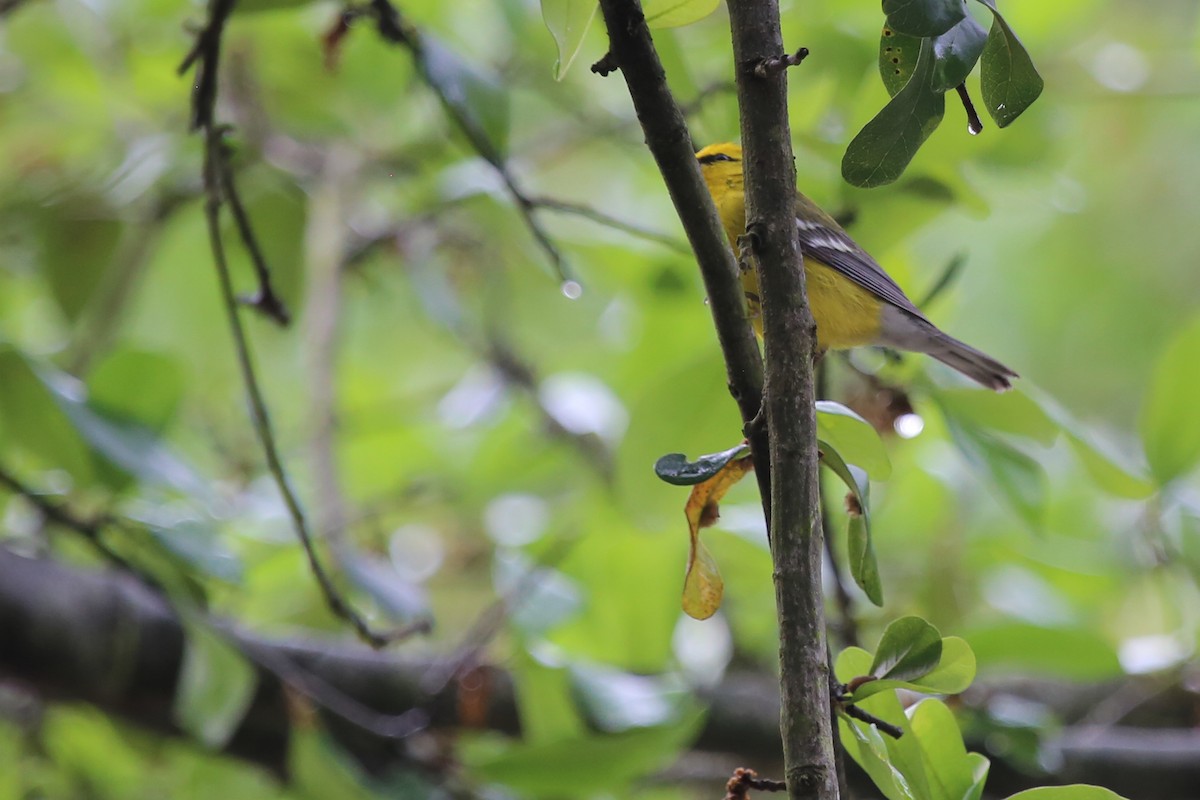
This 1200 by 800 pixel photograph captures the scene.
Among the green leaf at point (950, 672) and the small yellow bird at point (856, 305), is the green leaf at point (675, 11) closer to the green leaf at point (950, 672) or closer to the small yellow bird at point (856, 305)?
the green leaf at point (950, 672)

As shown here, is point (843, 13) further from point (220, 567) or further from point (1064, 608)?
point (220, 567)

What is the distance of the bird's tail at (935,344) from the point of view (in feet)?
7.43

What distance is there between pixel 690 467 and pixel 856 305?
141cm

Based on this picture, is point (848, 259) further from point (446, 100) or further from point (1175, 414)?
point (446, 100)

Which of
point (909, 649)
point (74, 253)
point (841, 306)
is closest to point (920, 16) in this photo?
point (909, 649)

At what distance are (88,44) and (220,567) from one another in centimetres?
200

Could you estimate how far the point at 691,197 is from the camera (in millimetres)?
964

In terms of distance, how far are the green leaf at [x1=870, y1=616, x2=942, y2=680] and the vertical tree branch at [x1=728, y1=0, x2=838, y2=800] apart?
0.12 m

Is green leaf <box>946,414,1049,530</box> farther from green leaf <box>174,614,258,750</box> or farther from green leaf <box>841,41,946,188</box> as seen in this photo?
green leaf <box>174,614,258,750</box>

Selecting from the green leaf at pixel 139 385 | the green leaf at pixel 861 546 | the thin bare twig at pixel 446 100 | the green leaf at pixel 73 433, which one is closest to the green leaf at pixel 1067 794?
the green leaf at pixel 861 546

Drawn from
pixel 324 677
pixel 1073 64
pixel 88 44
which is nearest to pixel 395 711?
pixel 324 677

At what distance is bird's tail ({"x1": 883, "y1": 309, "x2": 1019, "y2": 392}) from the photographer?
7.43ft

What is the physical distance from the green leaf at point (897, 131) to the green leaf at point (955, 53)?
13 millimetres

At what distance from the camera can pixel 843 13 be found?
2.63 meters
